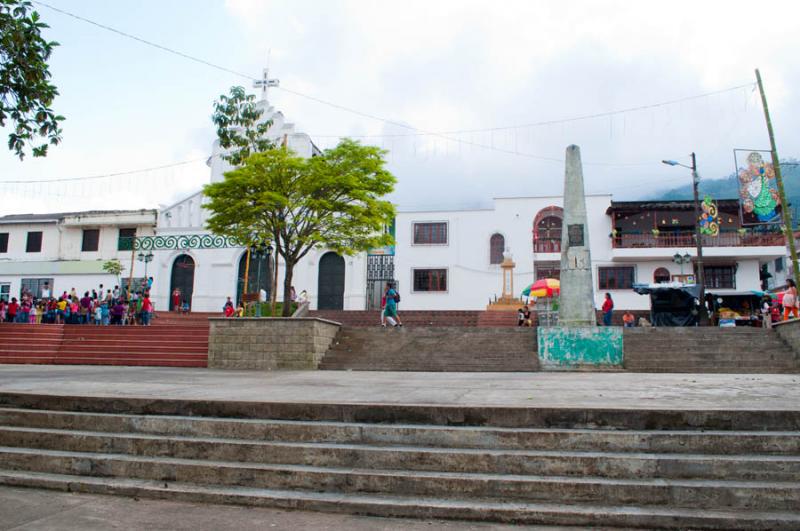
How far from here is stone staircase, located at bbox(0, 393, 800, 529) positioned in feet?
14.1

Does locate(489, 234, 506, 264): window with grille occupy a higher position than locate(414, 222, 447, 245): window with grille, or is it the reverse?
locate(414, 222, 447, 245): window with grille

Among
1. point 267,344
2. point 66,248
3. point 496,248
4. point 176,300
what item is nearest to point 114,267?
point 66,248

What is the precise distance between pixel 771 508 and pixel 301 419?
3.95m

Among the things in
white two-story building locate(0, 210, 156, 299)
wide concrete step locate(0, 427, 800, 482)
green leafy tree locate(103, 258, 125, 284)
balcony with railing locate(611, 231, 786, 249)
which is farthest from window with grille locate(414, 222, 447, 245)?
wide concrete step locate(0, 427, 800, 482)

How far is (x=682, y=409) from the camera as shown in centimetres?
533

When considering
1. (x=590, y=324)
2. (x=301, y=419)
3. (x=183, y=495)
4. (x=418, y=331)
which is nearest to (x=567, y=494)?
(x=301, y=419)

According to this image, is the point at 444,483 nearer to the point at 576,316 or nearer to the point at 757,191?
the point at 576,316

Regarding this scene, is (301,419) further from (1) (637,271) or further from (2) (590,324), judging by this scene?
(1) (637,271)

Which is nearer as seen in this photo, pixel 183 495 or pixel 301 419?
pixel 183 495

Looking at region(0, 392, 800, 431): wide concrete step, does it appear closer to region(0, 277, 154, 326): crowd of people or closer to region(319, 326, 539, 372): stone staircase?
region(319, 326, 539, 372): stone staircase

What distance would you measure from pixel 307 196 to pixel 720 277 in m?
23.9

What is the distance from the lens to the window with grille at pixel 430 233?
3177cm

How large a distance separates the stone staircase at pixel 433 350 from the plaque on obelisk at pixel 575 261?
1439 mm

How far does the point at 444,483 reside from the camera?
458cm
